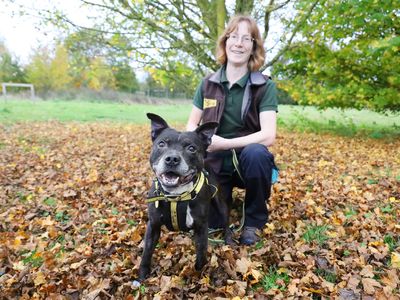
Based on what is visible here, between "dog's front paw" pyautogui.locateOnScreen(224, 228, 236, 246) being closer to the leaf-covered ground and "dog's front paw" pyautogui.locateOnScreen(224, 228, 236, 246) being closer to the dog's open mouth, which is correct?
the leaf-covered ground

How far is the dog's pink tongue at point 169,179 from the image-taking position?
280cm

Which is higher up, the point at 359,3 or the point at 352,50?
the point at 359,3

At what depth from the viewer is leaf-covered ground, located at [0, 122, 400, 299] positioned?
9.40ft

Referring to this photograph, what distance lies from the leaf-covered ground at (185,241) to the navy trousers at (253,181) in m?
0.25

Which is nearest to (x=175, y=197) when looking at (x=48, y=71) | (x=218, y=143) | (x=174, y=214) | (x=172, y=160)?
(x=174, y=214)

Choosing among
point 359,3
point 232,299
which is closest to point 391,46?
point 359,3

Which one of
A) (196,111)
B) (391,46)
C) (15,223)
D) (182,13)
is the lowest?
(15,223)

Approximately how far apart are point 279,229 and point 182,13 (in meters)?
8.12

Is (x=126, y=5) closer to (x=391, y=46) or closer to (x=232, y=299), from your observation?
(x=391, y=46)

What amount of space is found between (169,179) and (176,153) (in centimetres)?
21

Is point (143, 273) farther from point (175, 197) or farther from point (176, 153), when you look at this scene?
point (176, 153)

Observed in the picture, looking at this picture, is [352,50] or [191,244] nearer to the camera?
[191,244]

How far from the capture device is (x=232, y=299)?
2.68 meters

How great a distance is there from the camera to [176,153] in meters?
2.78
